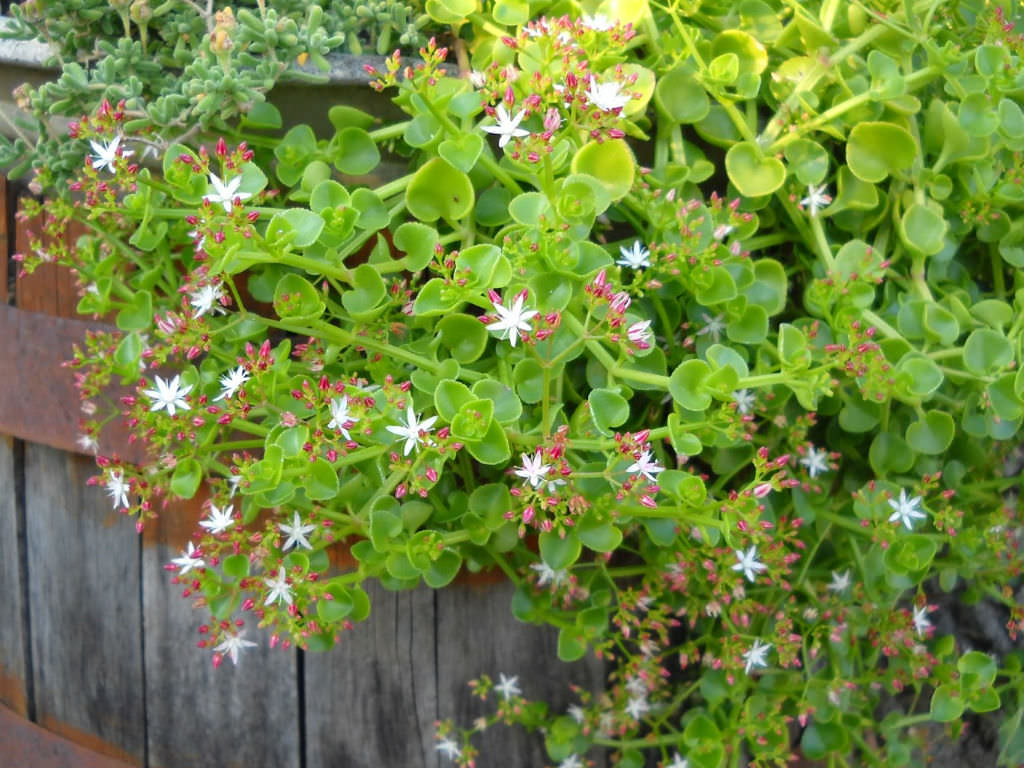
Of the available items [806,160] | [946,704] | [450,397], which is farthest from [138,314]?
[946,704]

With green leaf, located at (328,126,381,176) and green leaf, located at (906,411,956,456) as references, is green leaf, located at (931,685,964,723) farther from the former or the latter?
green leaf, located at (328,126,381,176)

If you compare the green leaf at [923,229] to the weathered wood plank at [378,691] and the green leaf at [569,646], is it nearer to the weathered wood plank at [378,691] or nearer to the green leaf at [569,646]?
the green leaf at [569,646]

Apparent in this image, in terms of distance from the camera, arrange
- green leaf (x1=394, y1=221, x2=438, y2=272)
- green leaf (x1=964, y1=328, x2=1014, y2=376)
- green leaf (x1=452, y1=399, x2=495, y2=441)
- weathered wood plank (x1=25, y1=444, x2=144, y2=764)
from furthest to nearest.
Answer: weathered wood plank (x1=25, y1=444, x2=144, y2=764)
green leaf (x1=964, y1=328, x2=1014, y2=376)
green leaf (x1=394, y1=221, x2=438, y2=272)
green leaf (x1=452, y1=399, x2=495, y2=441)

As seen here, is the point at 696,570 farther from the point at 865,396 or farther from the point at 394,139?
the point at 394,139

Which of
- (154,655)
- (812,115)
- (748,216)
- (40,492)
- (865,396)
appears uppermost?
(812,115)

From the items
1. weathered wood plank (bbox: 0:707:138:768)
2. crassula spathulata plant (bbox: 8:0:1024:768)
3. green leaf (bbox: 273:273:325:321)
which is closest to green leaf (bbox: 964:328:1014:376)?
crassula spathulata plant (bbox: 8:0:1024:768)

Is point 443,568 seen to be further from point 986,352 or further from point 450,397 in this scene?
point 986,352

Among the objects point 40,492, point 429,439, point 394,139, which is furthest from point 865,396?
point 40,492

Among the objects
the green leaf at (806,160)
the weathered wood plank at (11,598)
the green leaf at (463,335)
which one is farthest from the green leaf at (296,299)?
the weathered wood plank at (11,598)
